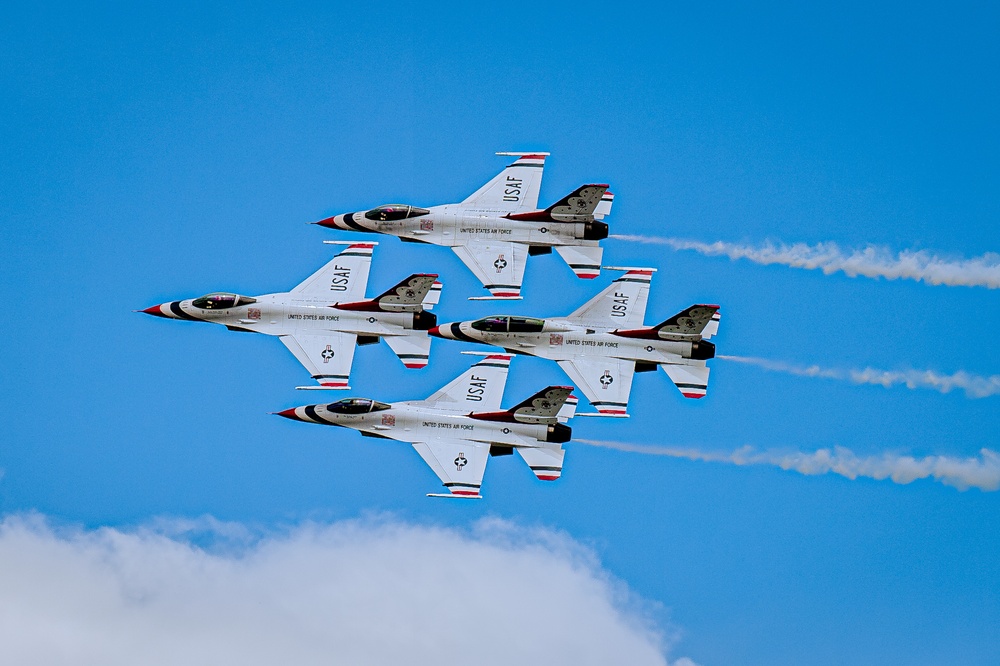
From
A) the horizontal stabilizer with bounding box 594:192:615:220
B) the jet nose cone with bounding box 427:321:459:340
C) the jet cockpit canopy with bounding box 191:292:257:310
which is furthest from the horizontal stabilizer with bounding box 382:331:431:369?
the horizontal stabilizer with bounding box 594:192:615:220

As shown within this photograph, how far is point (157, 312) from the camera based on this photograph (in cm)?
8638

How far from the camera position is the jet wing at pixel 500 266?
278 ft

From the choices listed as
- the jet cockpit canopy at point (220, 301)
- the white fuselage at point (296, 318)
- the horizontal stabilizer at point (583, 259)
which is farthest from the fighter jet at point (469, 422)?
the jet cockpit canopy at point (220, 301)

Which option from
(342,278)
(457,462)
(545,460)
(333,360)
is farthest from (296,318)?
(545,460)

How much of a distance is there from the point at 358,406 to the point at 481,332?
566 centimetres

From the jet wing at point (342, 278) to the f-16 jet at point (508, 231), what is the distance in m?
1.90

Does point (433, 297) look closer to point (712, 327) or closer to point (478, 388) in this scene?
point (478, 388)

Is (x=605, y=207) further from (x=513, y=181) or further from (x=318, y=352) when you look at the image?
(x=318, y=352)

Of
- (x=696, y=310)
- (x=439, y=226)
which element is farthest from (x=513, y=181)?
(x=696, y=310)

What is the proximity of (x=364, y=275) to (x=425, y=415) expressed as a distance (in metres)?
6.68

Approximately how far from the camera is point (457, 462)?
81.7 m

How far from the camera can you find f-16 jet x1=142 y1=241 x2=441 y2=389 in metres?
83.3

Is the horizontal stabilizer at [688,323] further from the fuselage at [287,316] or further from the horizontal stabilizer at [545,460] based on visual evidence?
the fuselage at [287,316]

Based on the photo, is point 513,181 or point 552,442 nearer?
point 552,442
